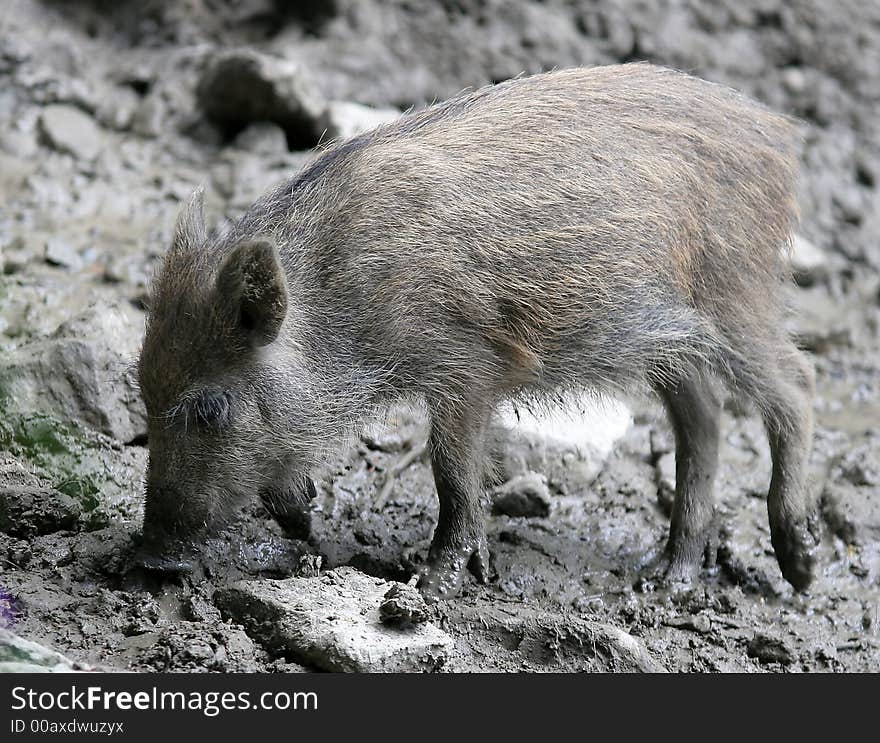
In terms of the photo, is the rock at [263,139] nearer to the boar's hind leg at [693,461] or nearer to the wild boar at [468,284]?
the wild boar at [468,284]

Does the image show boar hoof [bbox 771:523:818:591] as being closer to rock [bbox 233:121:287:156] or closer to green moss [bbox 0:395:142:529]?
green moss [bbox 0:395:142:529]

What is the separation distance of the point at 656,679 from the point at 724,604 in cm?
145

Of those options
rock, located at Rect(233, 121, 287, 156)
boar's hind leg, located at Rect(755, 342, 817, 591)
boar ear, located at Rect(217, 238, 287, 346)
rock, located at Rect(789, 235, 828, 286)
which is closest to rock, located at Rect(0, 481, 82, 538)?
boar ear, located at Rect(217, 238, 287, 346)

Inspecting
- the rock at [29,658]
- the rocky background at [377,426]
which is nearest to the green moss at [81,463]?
the rocky background at [377,426]

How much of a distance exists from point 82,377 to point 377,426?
1.34 m

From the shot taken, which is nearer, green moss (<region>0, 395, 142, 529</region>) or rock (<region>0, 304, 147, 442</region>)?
green moss (<region>0, 395, 142, 529</region>)

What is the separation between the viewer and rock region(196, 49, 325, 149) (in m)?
8.27

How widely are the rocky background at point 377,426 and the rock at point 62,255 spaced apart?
25mm

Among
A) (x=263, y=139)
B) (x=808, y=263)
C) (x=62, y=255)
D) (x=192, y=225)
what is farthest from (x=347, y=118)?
(x=192, y=225)

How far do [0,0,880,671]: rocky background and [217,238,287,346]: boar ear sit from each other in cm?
79

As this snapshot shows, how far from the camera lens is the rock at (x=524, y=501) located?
20.0ft

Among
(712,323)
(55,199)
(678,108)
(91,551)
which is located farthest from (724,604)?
(55,199)

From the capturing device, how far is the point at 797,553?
19.2 feet

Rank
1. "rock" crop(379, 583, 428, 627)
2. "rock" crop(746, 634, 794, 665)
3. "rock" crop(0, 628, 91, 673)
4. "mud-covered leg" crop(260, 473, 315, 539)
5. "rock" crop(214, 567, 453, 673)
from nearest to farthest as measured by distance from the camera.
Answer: "rock" crop(0, 628, 91, 673) < "rock" crop(214, 567, 453, 673) < "rock" crop(379, 583, 428, 627) < "rock" crop(746, 634, 794, 665) < "mud-covered leg" crop(260, 473, 315, 539)
